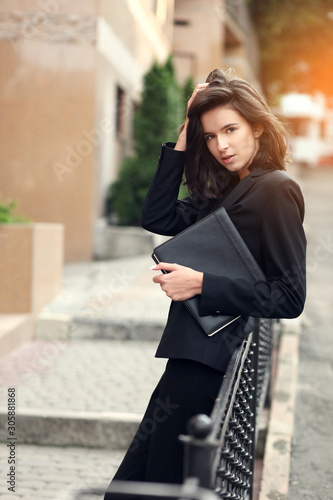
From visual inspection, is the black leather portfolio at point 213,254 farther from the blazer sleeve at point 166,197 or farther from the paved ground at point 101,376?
the paved ground at point 101,376

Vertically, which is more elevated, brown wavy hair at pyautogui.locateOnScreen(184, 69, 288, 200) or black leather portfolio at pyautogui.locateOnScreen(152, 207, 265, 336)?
brown wavy hair at pyautogui.locateOnScreen(184, 69, 288, 200)

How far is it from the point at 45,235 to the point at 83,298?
1.05 m

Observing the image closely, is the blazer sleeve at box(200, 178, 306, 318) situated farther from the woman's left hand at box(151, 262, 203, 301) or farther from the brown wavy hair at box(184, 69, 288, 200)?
the brown wavy hair at box(184, 69, 288, 200)

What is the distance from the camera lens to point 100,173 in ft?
39.4

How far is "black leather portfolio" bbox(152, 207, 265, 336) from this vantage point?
238cm

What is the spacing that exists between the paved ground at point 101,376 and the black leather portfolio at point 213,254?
2.33m

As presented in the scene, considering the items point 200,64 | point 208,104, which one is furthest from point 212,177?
point 200,64

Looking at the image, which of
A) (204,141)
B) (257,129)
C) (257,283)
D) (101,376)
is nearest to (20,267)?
(101,376)

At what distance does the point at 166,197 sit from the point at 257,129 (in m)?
0.44

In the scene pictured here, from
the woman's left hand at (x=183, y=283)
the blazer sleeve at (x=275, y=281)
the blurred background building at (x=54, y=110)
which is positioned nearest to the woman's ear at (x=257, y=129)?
the blazer sleeve at (x=275, y=281)

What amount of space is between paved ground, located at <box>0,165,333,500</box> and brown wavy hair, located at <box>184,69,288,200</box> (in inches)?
96.3

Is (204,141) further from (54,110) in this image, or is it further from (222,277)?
(54,110)

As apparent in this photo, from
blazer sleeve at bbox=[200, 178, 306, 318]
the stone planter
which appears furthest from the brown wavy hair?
the stone planter

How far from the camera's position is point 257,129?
2.54 meters
